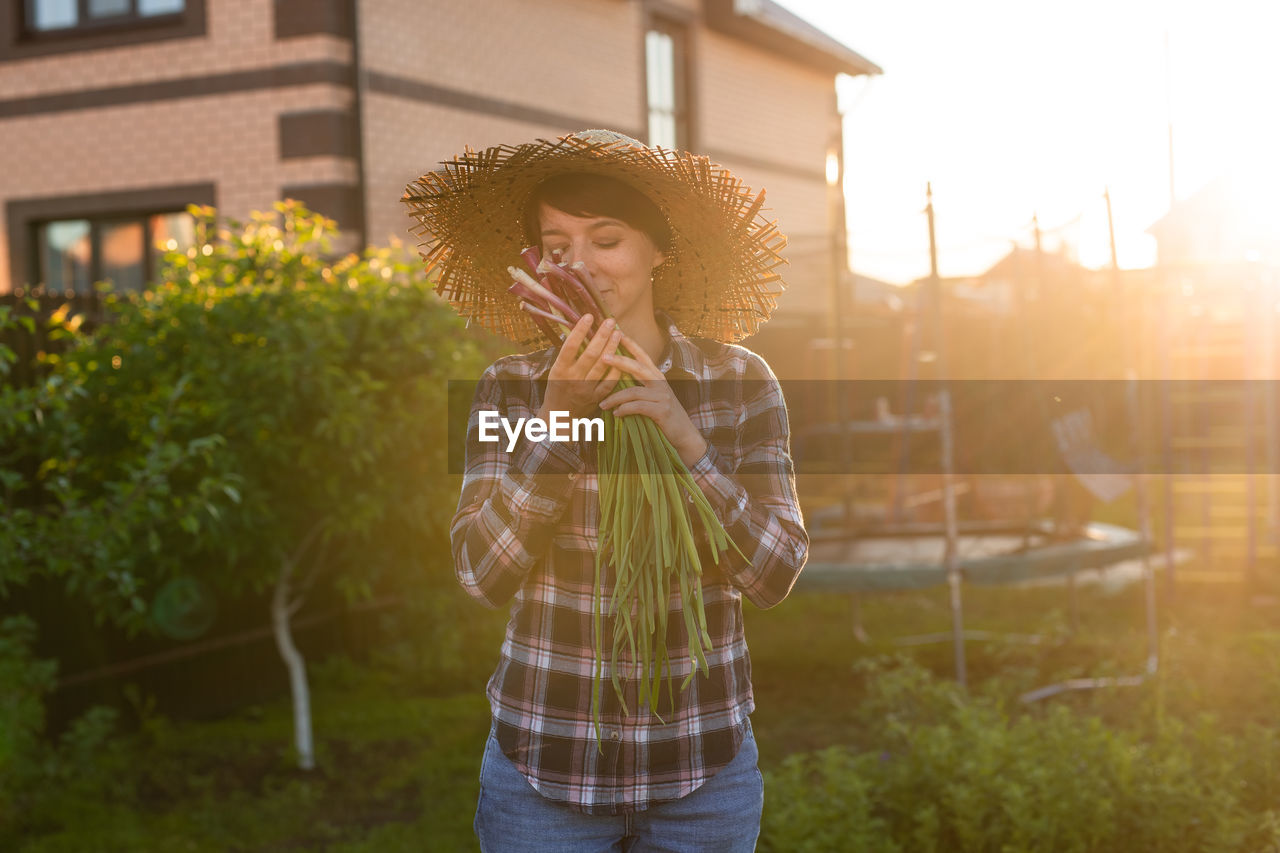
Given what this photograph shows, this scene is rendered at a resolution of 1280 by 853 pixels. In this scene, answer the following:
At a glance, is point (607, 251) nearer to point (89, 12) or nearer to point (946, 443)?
point (946, 443)

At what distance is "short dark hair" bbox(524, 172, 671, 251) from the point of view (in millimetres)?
2062

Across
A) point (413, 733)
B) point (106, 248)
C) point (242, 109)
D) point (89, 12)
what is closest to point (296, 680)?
point (413, 733)

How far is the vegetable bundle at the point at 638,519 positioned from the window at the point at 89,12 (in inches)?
440

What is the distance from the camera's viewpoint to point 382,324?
5.63m

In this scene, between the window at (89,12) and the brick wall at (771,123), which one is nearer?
the window at (89,12)

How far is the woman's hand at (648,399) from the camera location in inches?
72.6

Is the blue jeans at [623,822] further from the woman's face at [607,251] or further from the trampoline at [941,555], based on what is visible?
the trampoline at [941,555]

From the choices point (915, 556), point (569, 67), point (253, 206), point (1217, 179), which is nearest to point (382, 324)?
point (915, 556)

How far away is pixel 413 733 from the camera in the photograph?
603 centimetres

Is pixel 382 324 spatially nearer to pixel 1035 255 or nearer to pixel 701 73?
pixel 1035 255

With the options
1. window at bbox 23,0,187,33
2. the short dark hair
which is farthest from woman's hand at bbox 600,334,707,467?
window at bbox 23,0,187,33

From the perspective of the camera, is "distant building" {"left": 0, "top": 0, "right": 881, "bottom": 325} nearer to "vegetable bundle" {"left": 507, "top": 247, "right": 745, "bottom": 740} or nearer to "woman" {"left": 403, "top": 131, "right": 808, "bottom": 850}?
"woman" {"left": 403, "top": 131, "right": 808, "bottom": 850}

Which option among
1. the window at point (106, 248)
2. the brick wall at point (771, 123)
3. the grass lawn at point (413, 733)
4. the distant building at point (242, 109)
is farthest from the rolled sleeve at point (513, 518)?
the brick wall at point (771, 123)

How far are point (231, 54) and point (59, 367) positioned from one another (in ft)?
21.9
